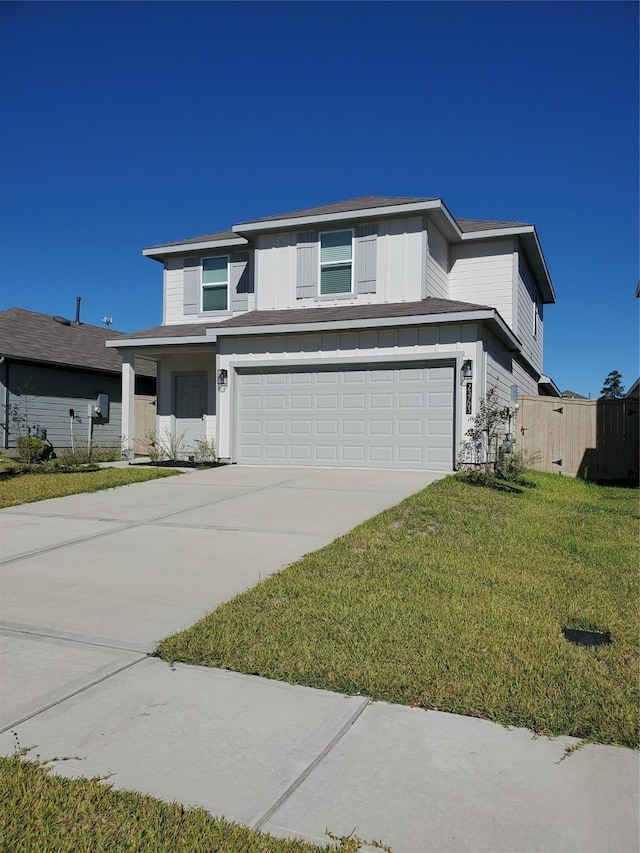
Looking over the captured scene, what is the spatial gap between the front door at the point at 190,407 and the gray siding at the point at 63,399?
3441 mm

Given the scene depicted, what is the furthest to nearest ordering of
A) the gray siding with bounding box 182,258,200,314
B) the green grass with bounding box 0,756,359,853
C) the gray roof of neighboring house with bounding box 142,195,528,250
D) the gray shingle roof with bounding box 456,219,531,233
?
the gray siding with bounding box 182,258,200,314
the gray shingle roof with bounding box 456,219,531,233
the gray roof of neighboring house with bounding box 142,195,528,250
the green grass with bounding box 0,756,359,853

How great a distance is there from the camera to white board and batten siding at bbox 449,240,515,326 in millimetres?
15367

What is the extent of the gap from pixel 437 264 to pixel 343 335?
367 centimetres

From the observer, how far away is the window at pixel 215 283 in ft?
54.3

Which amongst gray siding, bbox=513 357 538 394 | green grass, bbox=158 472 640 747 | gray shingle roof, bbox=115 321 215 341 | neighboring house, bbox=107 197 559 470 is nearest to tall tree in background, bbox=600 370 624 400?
gray siding, bbox=513 357 538 394

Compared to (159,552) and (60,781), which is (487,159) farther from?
(60,781)

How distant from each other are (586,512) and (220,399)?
8.20m

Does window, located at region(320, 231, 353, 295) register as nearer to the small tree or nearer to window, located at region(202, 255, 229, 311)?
window, located at region(202, 255, 229, 311)

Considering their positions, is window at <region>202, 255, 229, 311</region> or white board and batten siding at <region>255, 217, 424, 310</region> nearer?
white board and batten siding at <region>255, 217, 424, 310</region>

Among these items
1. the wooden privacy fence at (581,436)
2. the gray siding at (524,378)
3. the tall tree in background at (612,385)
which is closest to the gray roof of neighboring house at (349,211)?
the gray siding at (524,378)

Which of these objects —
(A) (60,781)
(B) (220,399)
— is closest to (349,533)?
(A) (60,781)

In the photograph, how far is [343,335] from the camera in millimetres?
12688

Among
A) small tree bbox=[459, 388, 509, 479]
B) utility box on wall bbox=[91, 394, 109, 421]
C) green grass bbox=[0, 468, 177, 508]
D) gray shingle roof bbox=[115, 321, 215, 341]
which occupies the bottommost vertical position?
green grass bbox=[0, 468, 177, 508]

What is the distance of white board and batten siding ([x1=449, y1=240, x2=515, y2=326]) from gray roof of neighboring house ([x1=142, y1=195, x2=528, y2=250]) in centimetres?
48
